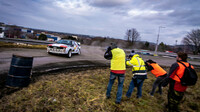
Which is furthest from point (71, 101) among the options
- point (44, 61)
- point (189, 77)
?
point (44, 61)

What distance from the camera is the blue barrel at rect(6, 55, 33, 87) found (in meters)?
3.40

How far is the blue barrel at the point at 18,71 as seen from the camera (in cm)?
340

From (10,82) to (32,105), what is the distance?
4.10 feet

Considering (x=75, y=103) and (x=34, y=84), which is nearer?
(x=75, y=103)

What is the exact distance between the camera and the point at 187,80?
2650mm

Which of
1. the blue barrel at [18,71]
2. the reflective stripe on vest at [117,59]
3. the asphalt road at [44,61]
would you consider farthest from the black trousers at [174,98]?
the asphalt road at [44,61]

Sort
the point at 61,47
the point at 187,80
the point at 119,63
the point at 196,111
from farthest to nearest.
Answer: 1. the point at 61,47
2. the point at 196,111
3. the point at 119,63
4. the point at 187,80

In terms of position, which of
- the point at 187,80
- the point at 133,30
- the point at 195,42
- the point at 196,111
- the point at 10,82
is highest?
the point at 133,30

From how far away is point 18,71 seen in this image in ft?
11.3

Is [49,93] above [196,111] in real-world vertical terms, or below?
above

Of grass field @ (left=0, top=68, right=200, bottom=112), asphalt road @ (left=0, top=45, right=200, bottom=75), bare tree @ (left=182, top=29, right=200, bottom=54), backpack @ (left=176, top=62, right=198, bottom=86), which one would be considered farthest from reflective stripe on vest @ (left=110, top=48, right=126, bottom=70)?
bare tree @ (left=182, top=29, right=200, bottom=54)

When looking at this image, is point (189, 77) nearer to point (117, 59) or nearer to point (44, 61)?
point (117, 59)

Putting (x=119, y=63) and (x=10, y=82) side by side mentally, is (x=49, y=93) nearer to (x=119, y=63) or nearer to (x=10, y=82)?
(x=10, y=82)

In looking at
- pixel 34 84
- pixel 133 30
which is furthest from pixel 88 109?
pixel 133 30
